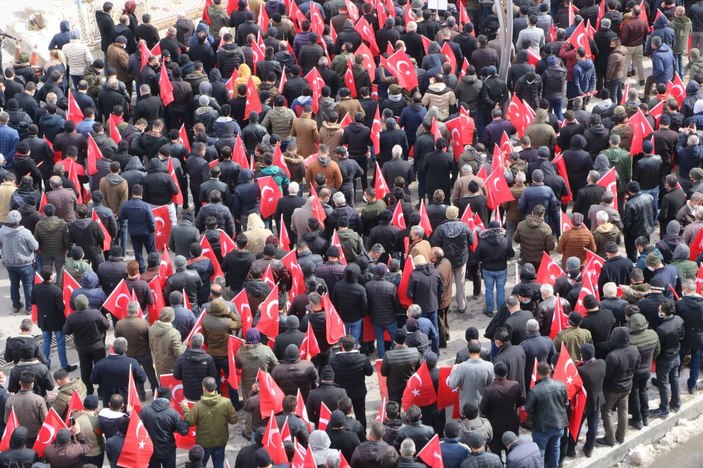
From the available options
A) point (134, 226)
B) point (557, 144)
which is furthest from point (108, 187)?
point (557, 144)

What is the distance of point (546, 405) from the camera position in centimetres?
1906

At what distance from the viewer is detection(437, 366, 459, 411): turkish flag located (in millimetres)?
19625

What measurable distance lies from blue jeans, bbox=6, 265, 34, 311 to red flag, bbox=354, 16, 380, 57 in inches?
330

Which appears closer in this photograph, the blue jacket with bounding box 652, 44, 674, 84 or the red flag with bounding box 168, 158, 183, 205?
the red flag with bounding box 168, 158, 183, 205

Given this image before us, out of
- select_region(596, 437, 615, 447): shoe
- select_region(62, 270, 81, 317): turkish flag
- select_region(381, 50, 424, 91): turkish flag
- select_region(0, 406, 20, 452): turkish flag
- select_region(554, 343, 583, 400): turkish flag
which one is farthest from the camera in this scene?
select_region(381, 50, 424, 91): turkish flag

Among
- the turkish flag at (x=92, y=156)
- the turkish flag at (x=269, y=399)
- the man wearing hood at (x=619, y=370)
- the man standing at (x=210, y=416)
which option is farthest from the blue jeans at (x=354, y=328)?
the turkish flag at (x=92, y=156)

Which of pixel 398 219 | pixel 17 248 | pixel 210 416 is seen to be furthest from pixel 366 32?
pixel 210 416

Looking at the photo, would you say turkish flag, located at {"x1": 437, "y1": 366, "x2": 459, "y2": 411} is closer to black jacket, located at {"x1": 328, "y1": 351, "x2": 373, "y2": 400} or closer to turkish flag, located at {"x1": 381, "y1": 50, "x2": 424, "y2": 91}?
black jacket, located at {"x1": 328, "y1": 351, "x2": 373, "y2": 400}

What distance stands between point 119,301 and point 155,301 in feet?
1.75

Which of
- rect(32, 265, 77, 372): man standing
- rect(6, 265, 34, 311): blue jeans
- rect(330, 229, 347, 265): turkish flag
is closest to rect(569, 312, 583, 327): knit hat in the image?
rect(330, 229, 347, 265): turkish flag

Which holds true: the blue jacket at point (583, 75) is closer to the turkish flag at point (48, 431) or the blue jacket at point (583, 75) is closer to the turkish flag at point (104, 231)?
the turkish flag at point (104, 231)

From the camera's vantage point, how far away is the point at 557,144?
2541 centimetres

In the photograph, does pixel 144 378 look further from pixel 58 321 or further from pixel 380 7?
pixel 380 7

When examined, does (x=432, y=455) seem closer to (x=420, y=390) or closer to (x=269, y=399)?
(x=420, y=390)
